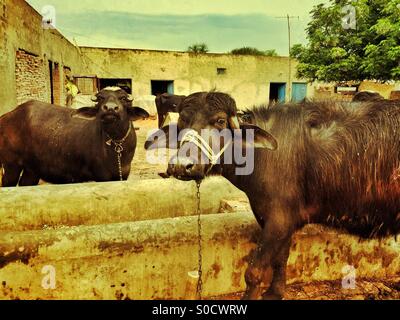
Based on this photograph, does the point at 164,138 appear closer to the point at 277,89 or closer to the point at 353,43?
the point at 353,43

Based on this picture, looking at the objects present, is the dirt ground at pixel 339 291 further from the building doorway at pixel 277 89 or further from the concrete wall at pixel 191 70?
the building doorway at pixel 277 89

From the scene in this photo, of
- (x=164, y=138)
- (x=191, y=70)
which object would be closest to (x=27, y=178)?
(x=164, y=138)

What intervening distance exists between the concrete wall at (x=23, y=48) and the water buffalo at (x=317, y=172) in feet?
21.4

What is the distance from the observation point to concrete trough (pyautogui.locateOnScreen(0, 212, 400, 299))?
2.68 metres

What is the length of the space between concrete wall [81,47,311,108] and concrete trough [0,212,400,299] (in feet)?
69.4

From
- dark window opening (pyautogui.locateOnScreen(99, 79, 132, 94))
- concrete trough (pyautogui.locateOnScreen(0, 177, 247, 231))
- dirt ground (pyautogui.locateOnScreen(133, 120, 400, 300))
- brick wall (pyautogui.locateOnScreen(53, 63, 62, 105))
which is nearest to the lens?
dirt ground (pyautogui.locateOnScreen(133, 120, 400, 300))

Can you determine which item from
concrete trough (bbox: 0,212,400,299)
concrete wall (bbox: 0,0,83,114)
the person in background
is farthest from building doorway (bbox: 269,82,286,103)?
concrete trough (bbox: 0,212,400,299)

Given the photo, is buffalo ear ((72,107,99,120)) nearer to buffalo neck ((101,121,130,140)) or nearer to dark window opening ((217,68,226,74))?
buffalo neck ((101,121,130,140))

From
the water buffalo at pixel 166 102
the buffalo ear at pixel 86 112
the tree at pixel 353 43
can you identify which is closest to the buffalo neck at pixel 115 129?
the buffalo ear at pixel 86 112

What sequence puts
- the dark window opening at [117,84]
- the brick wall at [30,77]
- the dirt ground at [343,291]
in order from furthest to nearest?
the dark window opening at [117,84] < the brick wall at [30,77] < the dirt ground at [343,291]

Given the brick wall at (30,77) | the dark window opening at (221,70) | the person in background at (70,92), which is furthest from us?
the dark window opening at (221,70)

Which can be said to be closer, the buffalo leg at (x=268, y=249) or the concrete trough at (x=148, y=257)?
the buffalo leg at (x=268, y=249)

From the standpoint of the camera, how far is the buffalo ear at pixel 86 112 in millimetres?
4703

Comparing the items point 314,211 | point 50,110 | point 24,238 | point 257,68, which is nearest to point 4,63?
point 50,110
